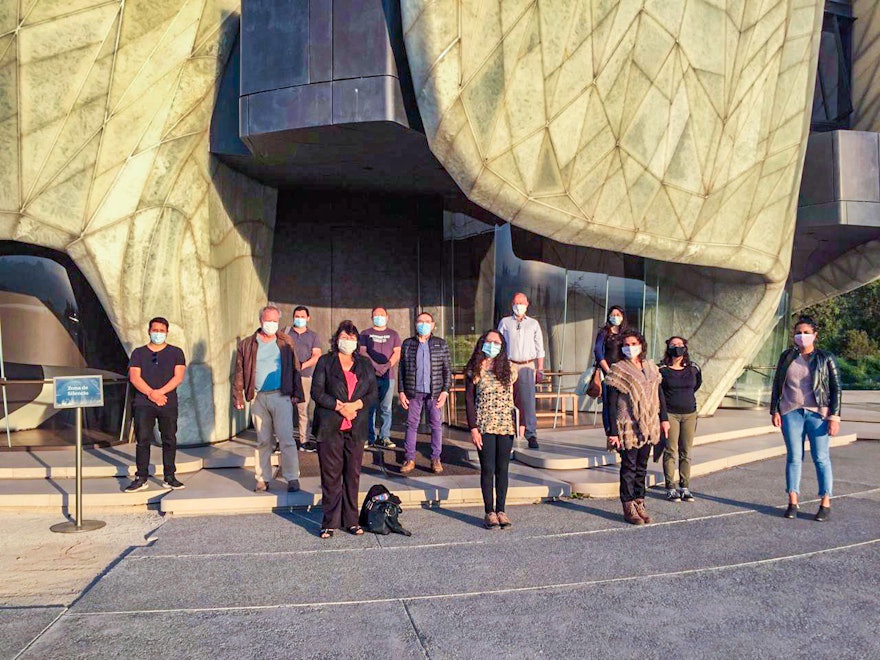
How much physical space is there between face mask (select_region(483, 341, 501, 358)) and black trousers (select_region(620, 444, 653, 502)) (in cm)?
152

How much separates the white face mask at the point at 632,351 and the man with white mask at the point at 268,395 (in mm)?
3423

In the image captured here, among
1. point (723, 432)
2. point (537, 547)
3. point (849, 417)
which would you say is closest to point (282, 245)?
point (723, 432)

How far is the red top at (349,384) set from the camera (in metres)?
6.92

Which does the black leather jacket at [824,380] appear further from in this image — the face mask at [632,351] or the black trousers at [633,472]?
the black trousers at [633,472]

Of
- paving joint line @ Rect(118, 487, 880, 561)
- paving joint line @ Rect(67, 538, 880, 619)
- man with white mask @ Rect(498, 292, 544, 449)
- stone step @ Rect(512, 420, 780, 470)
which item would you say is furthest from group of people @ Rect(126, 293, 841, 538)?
paving joint line @ Rect(67, 538, 880, 619)

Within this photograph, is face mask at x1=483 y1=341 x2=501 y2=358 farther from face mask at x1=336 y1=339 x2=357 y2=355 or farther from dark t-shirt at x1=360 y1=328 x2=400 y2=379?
dark t-shirt at x1=360 y1=328 x2=400 y2=379

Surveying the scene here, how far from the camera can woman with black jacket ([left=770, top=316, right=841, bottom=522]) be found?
24.4 ft

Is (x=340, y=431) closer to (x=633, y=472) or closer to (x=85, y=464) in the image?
(x=633, y=472)

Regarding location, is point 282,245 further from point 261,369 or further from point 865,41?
point 865,41

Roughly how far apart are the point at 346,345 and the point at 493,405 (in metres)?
1.44

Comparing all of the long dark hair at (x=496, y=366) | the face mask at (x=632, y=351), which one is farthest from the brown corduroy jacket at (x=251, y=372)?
the face mask at (x=632, y=351)

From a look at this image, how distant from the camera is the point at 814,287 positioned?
2381cm

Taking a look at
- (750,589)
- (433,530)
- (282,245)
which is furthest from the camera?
(282,245)

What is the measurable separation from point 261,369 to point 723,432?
8507 mm
